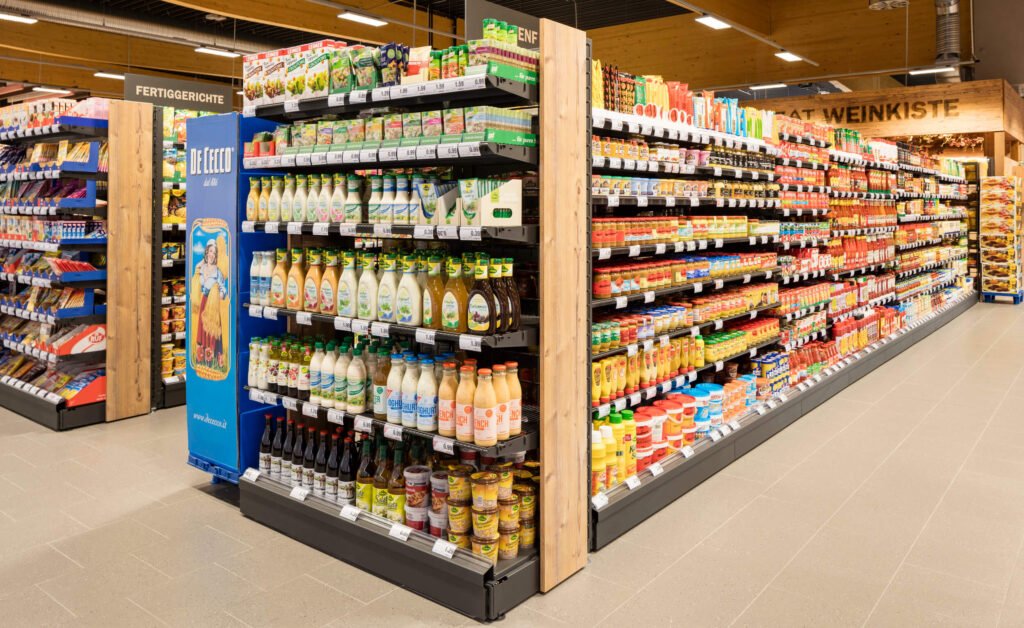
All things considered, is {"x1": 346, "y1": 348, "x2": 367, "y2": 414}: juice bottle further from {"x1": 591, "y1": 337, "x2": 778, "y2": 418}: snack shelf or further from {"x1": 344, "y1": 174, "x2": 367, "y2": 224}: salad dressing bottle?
{"x1": 591, "y1": 337, "x2": 778, "y2": 418}: snack shelf

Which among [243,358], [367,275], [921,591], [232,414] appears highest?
[367,275]

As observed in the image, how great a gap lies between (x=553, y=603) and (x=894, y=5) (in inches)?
403

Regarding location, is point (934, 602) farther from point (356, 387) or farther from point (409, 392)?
point (356, 387)

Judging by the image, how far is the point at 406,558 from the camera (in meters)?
3.25

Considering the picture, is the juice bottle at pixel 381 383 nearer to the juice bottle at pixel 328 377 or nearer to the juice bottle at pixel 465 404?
the juice bottle at pixel 328 377

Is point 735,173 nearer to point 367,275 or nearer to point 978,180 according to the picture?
point 367,275

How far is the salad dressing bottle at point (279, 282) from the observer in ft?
12.7

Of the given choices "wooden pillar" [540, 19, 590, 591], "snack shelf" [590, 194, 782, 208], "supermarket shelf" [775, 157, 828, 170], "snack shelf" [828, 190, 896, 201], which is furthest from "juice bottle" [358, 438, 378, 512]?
"snack shelf" [828, 190, 896, 201]

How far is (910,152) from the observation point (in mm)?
10078

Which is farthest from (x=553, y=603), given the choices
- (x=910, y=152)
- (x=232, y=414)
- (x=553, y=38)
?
(x=910, y=152)

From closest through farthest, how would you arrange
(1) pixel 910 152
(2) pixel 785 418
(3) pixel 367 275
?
(3) pixel 367 275, (2) pixel 785 418, (1) pixel 910 152

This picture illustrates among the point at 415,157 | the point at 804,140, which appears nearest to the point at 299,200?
the point at 415,157

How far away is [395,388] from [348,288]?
22.2 inches

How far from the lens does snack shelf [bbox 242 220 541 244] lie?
3033mm
